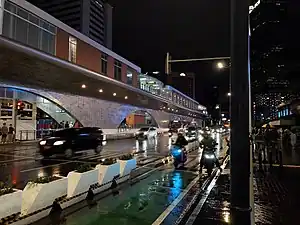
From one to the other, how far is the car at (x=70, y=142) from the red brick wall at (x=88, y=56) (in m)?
17.4

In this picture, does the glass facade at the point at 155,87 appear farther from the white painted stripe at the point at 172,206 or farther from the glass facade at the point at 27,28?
the white painted stripe at the point at 172,206

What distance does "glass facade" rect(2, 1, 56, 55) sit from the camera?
25211 mm

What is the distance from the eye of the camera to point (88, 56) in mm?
38000

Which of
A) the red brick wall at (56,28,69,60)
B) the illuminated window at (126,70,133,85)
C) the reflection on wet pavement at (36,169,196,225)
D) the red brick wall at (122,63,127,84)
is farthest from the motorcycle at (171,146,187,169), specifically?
the illuminated window at (126,70,133,85)

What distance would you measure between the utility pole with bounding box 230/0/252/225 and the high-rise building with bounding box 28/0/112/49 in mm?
124942

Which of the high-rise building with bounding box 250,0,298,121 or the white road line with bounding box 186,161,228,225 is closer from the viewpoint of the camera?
the white road line with bounding box 186,161,228,225

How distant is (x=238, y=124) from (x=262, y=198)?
4661 millimetres

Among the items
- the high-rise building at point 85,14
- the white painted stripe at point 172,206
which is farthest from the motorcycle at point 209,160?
the high-rise building at point 85,14

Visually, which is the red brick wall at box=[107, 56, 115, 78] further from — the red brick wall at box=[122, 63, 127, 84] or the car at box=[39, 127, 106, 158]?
the car at box=[39, 127, 106, 158]

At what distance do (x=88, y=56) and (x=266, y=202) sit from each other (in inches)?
1328

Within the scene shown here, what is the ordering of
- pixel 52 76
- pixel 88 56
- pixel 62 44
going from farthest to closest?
pixel 88 56 < pixel 62 44 < pixel 52 76

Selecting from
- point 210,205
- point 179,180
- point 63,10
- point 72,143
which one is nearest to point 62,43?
point 72,143

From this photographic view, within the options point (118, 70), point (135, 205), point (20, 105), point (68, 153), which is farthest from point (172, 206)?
point (118, 70)

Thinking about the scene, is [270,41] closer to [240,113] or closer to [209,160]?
[209,160]
